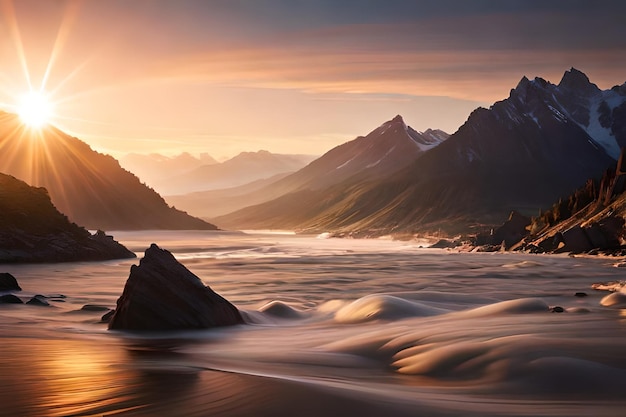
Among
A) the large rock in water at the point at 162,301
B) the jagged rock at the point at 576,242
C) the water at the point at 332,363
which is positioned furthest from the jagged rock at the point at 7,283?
the jagged rock at the point at 576,242

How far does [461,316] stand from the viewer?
2278 cm

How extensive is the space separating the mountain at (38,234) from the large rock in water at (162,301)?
45496 millimetres

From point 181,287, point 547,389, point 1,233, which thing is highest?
point 1,233

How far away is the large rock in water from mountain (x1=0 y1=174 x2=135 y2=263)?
4550 centimetres

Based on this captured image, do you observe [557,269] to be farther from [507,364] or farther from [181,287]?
[507,364]

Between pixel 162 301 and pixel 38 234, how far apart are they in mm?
51787

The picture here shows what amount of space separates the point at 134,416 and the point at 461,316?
15019mm

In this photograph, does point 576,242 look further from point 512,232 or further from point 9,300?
point 9,300

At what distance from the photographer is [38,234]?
6875cm

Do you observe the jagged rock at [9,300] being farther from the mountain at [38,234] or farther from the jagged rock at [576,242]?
the jagged rock at [576,242]

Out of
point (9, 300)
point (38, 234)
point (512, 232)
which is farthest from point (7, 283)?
point (512, 232)

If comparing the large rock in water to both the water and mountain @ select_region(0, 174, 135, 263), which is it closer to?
the water

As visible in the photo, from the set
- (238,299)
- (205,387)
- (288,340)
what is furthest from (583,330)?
(238,299)

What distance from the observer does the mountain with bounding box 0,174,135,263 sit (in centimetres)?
6481
